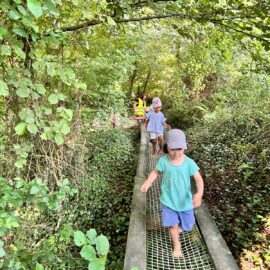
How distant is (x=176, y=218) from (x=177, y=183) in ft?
1.43

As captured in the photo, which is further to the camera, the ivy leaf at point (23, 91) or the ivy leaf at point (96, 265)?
the ivy leaf at point (23, 91)

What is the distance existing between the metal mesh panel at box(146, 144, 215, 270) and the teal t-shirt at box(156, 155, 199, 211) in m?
0.63

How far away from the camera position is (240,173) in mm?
6426

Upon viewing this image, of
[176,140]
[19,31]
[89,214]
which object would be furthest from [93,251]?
[89,214]

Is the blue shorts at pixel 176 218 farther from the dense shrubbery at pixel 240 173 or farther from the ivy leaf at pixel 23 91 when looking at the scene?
the ivy leaf at pixel 23 91

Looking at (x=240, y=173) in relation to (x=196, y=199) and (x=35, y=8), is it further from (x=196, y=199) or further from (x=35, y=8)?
(x=35, y=8)

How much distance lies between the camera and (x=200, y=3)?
3.98 metres

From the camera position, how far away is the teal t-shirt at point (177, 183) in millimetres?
3643

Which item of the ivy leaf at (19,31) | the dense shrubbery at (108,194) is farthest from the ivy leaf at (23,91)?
the dense shrubbery at (108,194)

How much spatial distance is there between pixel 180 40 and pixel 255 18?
10.5 meters

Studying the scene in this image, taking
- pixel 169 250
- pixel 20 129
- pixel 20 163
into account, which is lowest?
pixel 169 250

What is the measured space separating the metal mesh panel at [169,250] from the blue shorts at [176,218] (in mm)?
374

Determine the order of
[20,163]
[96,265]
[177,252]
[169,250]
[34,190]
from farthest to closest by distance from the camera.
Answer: [169,250] → [177,252] → [20,163] → [34,190] → [96,265]

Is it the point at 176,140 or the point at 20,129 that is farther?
the point at 176,140
